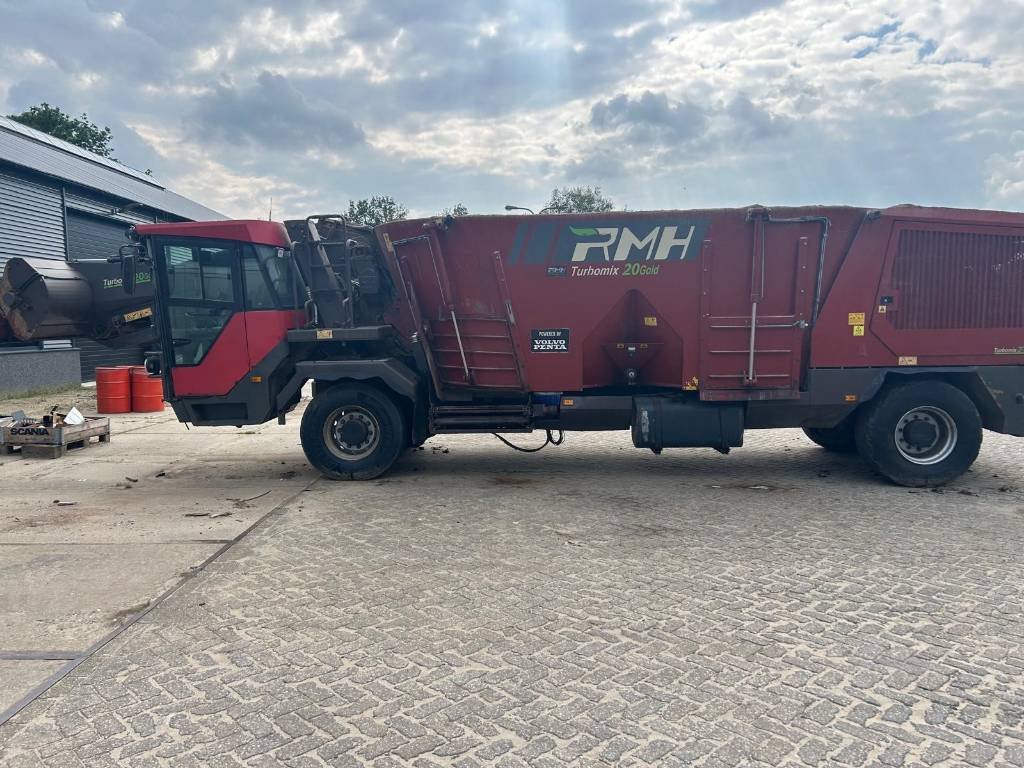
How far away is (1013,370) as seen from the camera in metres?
7.01

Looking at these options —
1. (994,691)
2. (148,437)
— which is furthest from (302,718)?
(148,437)

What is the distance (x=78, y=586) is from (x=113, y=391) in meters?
10.9

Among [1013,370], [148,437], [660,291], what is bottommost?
[148,437]

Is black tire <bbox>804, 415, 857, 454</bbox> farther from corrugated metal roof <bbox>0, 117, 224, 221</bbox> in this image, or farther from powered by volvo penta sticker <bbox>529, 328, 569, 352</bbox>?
corrugated metal roof <bbox>0, 117, 224, 221</bbox>

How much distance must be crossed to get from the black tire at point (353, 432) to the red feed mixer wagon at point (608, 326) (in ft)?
0.07

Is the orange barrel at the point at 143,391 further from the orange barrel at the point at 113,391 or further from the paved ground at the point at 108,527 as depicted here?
the paved ground at the point at 108,527

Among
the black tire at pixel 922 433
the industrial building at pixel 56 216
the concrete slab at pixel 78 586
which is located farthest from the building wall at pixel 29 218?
the black tire at pixel 922 433

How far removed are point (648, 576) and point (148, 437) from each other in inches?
370

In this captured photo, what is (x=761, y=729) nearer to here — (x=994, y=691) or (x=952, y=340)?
(x=994, y=691)

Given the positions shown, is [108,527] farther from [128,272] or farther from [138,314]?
[138,314]

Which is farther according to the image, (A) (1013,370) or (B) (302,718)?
(A) (1013,370)

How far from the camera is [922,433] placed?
23.3 feet

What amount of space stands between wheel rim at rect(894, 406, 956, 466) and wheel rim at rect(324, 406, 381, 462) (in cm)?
566

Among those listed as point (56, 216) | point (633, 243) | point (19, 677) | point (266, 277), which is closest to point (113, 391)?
point (56, 216)
